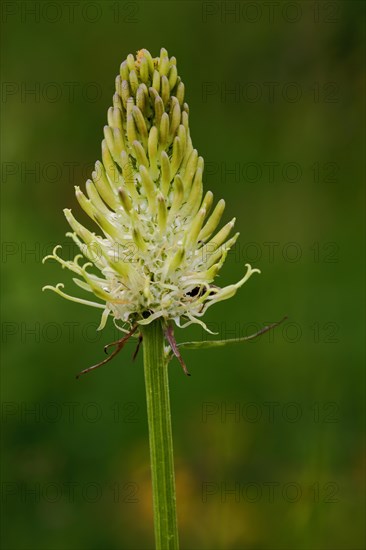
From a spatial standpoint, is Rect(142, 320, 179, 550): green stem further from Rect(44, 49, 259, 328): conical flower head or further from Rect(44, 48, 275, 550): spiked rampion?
Rect(44, 49, 259, 328): conical flower head

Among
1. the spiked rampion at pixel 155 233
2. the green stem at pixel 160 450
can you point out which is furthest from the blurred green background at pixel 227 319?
the spiked rampion at pixel 155 233

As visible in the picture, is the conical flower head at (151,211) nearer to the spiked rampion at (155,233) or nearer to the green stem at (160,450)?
the spiked rampion at (155,233)

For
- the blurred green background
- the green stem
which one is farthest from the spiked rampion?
the blurred green background

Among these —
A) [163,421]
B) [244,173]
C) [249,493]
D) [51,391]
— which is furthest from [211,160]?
[163,421]

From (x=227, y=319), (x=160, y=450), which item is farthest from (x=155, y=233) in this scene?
(x=227, y=319)

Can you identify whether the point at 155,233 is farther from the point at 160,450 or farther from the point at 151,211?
the point at 160,450

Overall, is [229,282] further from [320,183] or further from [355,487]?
[355,487]
